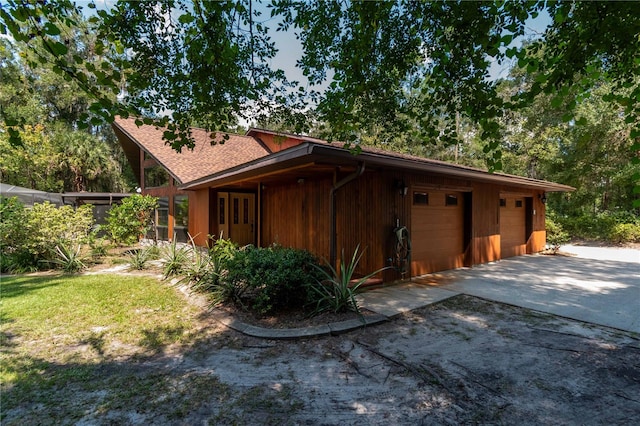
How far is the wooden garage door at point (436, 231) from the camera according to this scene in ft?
23.5

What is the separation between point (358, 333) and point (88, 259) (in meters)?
8.16

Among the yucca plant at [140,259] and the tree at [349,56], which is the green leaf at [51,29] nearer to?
the tree at [349,56]

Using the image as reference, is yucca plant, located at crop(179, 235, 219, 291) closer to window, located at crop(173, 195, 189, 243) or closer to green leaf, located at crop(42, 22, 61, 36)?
green leaf, located at crop(42, 22, 61, 36)

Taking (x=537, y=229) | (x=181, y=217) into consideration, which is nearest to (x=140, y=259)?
(x=181, y=217)

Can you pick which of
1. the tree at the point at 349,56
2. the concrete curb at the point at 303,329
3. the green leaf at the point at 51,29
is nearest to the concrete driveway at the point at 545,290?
the concrete curb at the point at 303,329

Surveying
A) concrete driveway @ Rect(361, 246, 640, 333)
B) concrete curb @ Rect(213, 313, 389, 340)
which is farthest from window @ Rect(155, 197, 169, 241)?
concrete driveway @ Rect(361, 246, 640, 333)

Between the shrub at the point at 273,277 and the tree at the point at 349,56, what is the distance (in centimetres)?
201

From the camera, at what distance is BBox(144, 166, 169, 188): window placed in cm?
1328

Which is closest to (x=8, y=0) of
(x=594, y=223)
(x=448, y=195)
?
(x=448, y=195)

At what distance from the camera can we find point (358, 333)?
3.88 metres

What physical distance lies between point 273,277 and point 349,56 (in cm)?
307

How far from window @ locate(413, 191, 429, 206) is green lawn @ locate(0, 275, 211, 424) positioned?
5039 mm

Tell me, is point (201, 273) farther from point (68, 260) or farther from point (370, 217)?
point (68, 260)

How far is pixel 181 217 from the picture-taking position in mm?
11492
